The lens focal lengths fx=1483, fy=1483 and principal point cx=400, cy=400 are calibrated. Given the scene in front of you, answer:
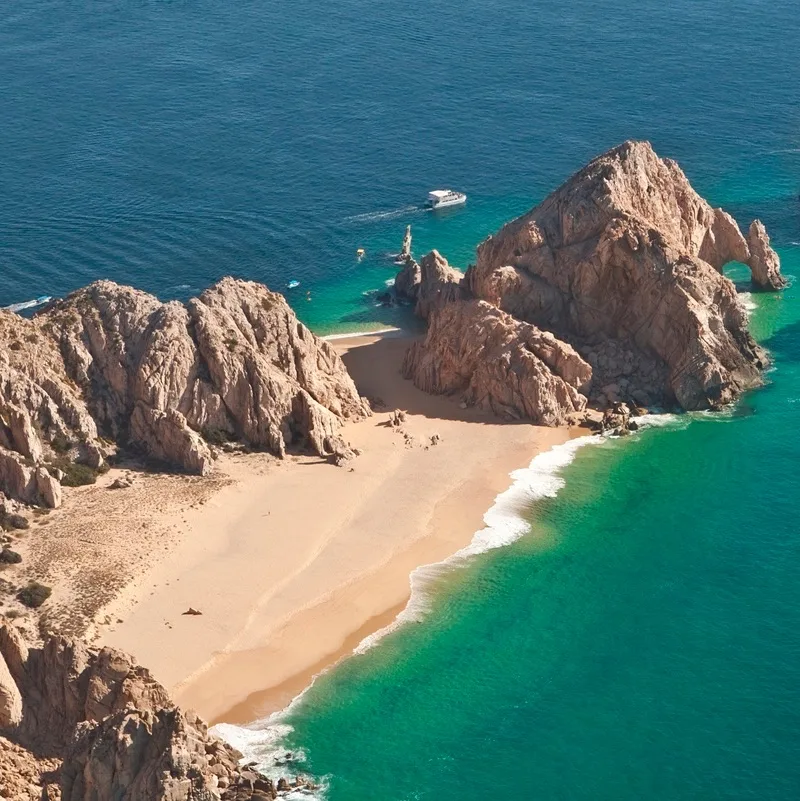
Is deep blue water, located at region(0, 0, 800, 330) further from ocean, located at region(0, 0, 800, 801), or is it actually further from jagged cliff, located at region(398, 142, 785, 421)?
jagged cliff, located at region(398, 142, 785, 421)

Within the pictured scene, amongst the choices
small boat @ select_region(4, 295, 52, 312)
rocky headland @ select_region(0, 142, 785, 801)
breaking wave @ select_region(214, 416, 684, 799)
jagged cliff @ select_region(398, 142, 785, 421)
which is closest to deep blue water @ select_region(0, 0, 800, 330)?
small boat @ select_region(4, 295, 52, 312)

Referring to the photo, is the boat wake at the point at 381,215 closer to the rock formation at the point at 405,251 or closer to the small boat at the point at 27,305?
the rock formation at the point at 405,251

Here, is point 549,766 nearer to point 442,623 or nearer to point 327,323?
point 442,623

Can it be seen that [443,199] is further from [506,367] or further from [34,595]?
[34,595]

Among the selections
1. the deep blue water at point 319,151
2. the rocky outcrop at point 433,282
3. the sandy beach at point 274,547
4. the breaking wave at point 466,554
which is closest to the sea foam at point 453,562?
the breaking wave at point 466,554

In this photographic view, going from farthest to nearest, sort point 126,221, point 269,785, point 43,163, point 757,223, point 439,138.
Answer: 1. point 439,138
2. point 43,163
3. point 126,221
4. point 757,223
5. point 269,785

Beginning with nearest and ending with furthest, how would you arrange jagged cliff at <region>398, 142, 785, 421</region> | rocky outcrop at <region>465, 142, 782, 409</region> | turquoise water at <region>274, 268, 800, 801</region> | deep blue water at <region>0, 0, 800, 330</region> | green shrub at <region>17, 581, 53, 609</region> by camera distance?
turquoise water at <region>274, 268, 800, 801</region> → green shrub at <region>17, 581, 53, 609</region> → jagged cliff at <region>398, 142, 785, 421</region> → rocky outcrop at <region>465, 142, 782, 409</region> → deep blue water at <region>0, 0, 800, 330</region>

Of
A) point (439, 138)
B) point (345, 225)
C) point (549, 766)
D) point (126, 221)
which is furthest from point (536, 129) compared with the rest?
point (549, 766)
